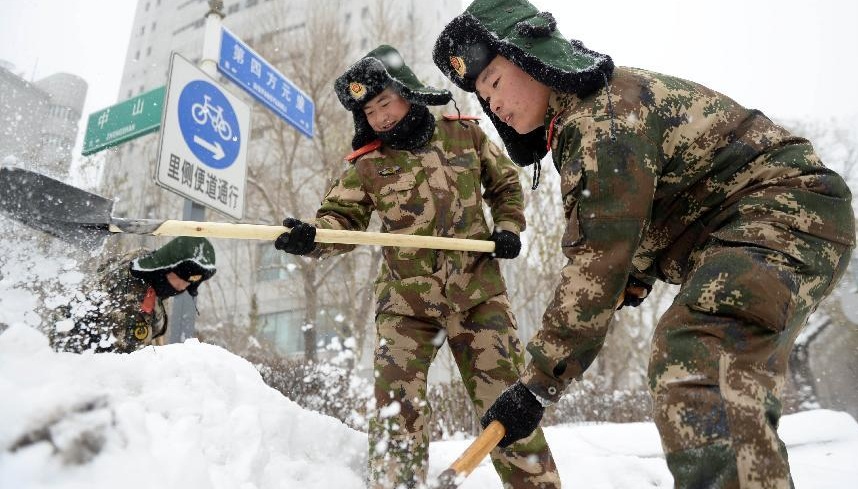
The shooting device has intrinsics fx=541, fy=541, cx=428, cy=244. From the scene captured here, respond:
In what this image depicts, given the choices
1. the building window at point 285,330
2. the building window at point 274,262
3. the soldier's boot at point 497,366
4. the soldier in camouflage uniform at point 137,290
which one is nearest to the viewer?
the soldier's boot at point 497,366

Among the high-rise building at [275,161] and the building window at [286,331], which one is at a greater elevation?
the high-rise building at [275,161]

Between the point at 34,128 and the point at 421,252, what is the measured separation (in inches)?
280

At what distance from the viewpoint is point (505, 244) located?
8.42 ft

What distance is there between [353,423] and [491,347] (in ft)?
12.6

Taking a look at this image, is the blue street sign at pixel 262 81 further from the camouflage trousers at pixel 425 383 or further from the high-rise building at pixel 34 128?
the camouflage trousers at pixel 425 383

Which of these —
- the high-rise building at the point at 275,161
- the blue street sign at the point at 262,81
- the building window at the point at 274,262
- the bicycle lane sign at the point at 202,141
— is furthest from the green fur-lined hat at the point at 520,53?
the building window at the point at 274,262

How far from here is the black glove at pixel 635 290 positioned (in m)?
2.03

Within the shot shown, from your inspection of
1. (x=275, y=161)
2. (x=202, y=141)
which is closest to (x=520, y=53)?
(x=202, y=141)

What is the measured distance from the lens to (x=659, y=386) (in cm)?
121

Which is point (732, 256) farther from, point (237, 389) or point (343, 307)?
point (343, 307)

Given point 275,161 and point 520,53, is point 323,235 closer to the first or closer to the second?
point 520,53

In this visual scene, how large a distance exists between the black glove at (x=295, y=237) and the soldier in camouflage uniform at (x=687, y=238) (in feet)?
3.67

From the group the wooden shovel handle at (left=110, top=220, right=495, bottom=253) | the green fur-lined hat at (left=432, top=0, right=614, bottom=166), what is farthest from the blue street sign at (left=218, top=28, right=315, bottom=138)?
the green fur-lined hat at (left=432, top=0, right=614, bottom=166)

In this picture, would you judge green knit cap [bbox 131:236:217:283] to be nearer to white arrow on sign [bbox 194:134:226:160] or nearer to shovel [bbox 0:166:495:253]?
white arrow on sign [bbox 194:134:226:160]
